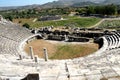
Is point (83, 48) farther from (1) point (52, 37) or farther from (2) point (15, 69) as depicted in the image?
(2) point (15, 69)

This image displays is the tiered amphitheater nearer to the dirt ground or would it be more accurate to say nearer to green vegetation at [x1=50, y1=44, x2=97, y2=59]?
green vegetation at [x1=50, y1=44, x2=97, y2=59]

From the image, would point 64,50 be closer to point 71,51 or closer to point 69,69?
point 71,51

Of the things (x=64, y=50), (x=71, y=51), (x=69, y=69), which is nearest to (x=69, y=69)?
(x=69, y=69)

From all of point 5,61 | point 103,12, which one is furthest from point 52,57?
point 103,12

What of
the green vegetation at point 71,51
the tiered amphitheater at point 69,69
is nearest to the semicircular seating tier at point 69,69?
the tiered amphitheater at point 69,69

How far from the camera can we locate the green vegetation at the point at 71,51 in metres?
35.1

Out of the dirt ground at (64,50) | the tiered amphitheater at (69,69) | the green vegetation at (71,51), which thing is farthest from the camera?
the dirt ground at (64,50)

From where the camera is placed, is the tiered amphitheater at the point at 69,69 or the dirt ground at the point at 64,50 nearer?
the tiered amphitheater at the point at 69,69

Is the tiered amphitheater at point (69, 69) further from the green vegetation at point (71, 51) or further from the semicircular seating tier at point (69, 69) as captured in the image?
the green vegetation at point (71, 51)

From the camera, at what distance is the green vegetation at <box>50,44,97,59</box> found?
3509 cm

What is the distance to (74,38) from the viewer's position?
1831 inches

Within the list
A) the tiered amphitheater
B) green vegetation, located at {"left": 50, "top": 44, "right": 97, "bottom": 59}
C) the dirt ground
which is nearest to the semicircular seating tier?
the tiered amphitheater

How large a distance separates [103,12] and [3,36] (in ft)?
202

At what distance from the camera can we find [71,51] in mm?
37312
